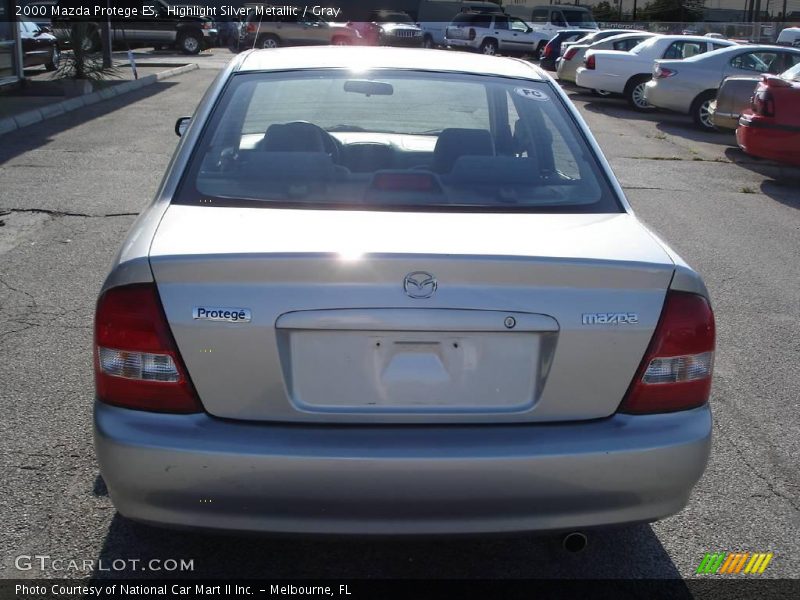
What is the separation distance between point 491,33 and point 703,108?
19.7 metres

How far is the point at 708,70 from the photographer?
53.2ft

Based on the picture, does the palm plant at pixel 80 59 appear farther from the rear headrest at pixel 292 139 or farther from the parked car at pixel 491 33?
the parked car at pixel 491 33

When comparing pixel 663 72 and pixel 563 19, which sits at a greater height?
pixel 563 19

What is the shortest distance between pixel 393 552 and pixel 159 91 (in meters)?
16.8

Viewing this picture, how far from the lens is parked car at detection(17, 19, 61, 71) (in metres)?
19.6

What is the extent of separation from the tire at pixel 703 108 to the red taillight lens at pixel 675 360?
47.6 ft

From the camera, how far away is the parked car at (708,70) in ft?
53.1

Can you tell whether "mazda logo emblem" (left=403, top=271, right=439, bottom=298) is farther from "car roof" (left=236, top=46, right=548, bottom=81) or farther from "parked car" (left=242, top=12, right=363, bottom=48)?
"parked car" (left=242, top=12, right=363, bottom=48)

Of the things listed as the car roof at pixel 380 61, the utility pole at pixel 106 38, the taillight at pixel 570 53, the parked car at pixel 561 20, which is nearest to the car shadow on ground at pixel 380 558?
the car roof at pixel 380 61

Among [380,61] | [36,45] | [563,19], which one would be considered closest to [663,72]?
[36,45]

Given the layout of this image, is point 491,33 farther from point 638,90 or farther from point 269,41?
point 638,90

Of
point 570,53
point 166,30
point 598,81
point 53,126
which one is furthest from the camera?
point 166,30

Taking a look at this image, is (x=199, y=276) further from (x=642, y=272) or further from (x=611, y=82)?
(x=611, y=82)

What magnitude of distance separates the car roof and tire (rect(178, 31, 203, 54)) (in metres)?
31.7
